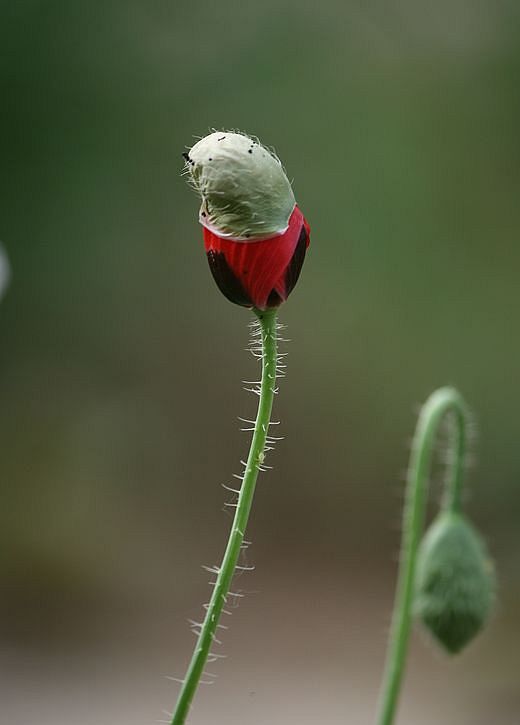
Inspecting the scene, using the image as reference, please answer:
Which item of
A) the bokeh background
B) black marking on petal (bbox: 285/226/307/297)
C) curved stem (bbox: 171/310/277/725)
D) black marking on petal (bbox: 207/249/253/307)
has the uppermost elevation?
the bokeh background

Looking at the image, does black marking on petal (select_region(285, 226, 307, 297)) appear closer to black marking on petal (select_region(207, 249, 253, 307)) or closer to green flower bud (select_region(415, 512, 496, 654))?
black marking on petal (select_region(207, 249, 253, 307))

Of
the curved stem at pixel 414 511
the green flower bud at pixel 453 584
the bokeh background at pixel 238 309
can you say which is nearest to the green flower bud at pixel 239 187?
the curved stem at pixel 414 511

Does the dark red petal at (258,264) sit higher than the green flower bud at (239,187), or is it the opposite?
the green flower bud at (239,187)

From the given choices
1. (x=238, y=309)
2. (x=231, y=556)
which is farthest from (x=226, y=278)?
(x=238, y=309)

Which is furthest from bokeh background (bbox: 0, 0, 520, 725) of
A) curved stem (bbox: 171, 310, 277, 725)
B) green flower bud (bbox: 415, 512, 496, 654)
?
curved stem (bbox: 171, 310, 277, 725)

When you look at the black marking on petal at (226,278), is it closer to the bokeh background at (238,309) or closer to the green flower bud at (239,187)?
→ the green flower bud at (239,187)

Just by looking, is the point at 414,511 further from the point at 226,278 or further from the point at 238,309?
the point at 238,309
